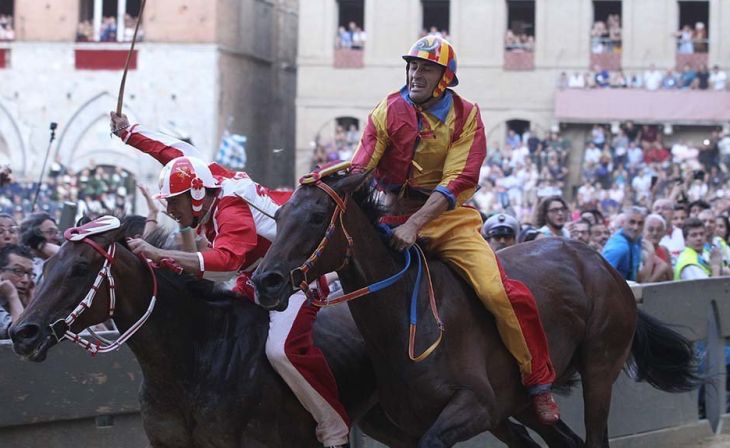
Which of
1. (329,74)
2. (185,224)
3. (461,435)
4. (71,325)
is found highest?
(329,74)

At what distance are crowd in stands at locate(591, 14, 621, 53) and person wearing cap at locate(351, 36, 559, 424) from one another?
29281 mm

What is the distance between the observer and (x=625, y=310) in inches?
308

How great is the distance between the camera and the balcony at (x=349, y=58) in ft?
120

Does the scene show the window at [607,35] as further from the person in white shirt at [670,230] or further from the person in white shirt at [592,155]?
the person in white shirt at [670,230]

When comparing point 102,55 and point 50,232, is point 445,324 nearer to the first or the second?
point 50,232

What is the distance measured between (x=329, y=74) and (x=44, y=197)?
12330mm

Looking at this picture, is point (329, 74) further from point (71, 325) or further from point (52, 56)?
point (71, 325)

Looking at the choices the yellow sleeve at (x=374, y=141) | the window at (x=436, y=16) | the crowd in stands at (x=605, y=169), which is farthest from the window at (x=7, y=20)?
the yellow sleeve at (x=374, y=141)

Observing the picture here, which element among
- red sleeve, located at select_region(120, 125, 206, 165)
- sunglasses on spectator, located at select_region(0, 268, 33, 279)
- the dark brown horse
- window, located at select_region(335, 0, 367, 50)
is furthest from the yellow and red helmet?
window, located at select_region(335, 0, 367, 50)

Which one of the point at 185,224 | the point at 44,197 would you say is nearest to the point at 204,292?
the point at 185,224

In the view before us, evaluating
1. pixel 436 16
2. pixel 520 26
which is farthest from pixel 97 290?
pixel 436 16

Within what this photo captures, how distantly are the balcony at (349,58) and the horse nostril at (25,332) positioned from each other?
31.3 m

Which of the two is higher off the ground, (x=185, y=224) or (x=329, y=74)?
(x=329, y=74)

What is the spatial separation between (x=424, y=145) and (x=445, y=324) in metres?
0.93
